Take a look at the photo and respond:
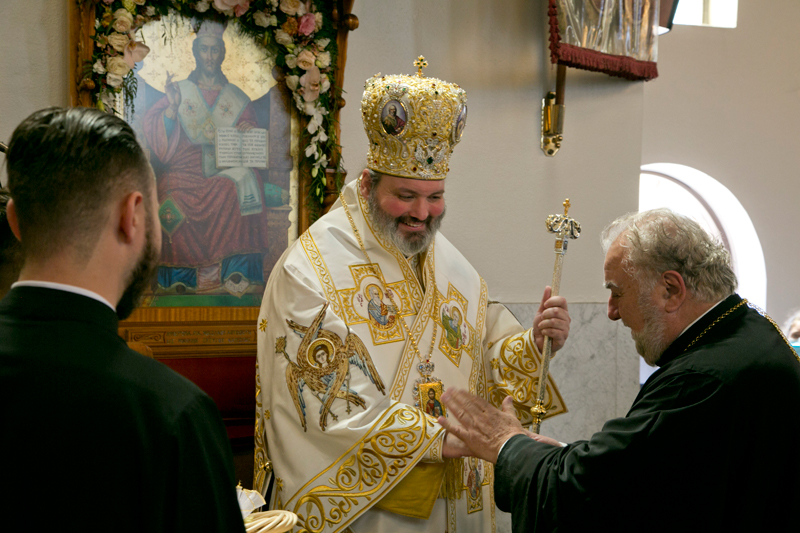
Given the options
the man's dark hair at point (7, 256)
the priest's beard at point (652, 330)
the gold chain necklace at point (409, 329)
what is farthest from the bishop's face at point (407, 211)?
the man's dark hair at point (7, 256)

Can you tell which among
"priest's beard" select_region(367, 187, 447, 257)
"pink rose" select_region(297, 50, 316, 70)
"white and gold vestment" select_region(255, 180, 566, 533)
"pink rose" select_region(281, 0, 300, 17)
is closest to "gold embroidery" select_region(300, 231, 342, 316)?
"white and gold vestment" select_region(255, 180, 566, 533)

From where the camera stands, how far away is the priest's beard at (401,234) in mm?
3291

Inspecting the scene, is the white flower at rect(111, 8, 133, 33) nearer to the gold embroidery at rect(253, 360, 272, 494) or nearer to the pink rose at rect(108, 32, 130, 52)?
the pink rose at rect(108, 32, 130, 52)

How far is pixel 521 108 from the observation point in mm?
4953

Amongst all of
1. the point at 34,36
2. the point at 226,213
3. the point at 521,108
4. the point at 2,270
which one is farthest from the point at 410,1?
the point at 2,270

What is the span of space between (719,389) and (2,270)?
2.14m

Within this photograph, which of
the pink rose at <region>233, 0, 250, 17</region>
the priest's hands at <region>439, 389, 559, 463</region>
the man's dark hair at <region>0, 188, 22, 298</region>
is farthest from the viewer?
the pink rose at <region>233, 0, 250, 17</region>

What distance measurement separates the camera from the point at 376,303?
10.6ft

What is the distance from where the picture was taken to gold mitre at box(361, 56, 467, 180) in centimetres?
336

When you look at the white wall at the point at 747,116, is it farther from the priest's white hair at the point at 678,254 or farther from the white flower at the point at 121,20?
the white flower at the point at 121,20

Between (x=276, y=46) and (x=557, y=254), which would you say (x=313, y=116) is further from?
(x=557, y=254)

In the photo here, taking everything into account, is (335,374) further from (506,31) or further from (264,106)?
(506,31)

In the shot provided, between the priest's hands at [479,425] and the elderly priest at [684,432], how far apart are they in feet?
0.20

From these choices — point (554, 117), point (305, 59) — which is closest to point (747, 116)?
point (554, 117)
